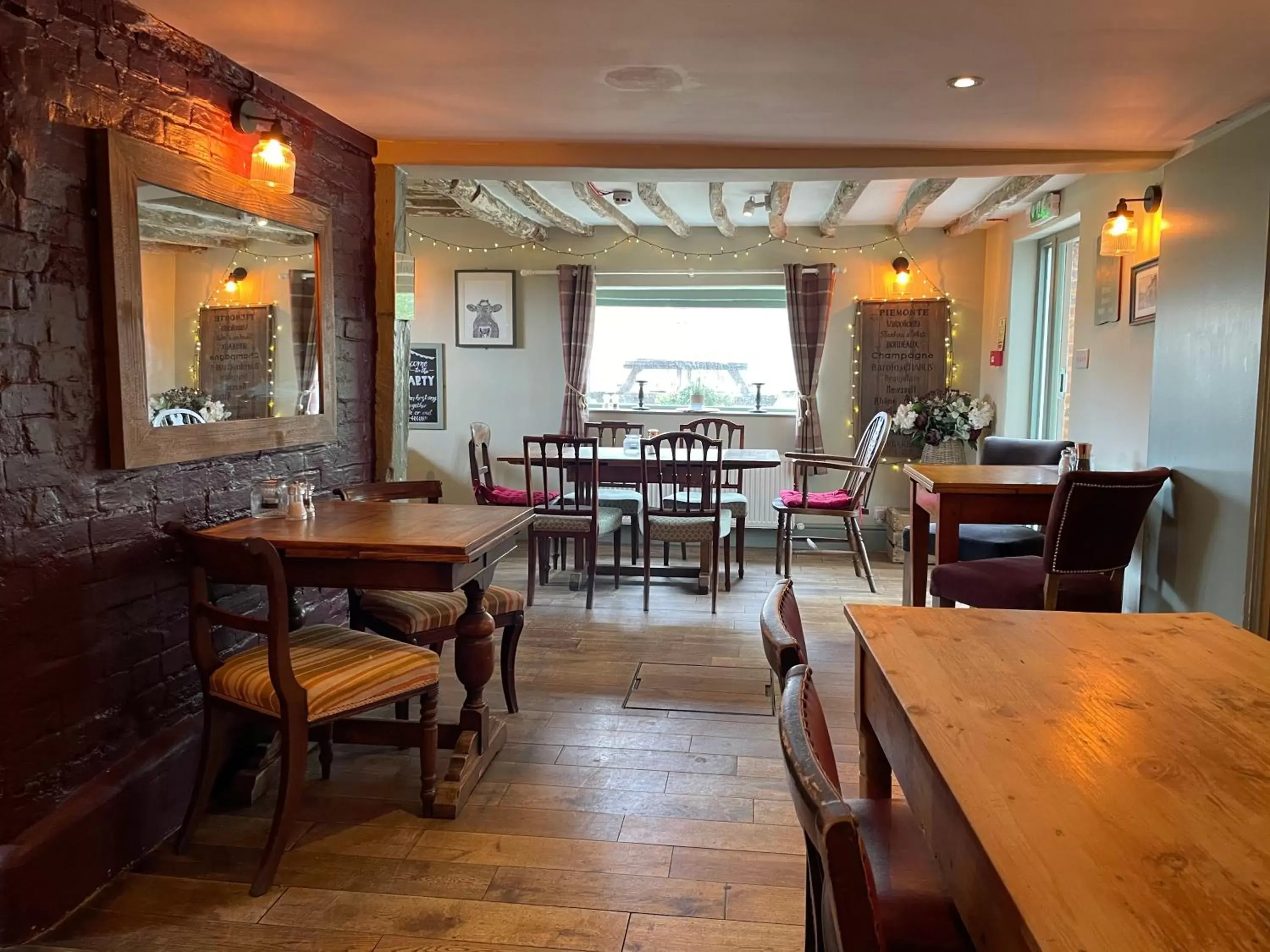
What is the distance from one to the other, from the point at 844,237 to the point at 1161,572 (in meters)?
3.47

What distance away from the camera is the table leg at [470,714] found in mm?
2387

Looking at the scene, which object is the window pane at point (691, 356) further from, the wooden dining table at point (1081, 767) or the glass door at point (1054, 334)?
the wooden dining table at point (1081, 767)

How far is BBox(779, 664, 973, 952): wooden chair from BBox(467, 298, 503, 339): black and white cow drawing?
5.19 meters

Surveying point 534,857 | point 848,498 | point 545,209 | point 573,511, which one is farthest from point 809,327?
point 534,857

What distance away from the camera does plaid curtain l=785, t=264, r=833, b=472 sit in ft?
19.5

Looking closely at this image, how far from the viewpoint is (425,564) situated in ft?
7.11

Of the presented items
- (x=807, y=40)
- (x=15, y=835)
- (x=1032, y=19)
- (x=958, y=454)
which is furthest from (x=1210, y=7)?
(x=958, y=454)

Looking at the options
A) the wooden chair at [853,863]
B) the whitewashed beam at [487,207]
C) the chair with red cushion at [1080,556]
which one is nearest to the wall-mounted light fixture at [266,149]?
the whitewashed beam at [487,207]

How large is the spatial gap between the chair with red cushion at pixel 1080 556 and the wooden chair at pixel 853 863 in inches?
61.5

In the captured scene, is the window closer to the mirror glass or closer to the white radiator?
the white radiator

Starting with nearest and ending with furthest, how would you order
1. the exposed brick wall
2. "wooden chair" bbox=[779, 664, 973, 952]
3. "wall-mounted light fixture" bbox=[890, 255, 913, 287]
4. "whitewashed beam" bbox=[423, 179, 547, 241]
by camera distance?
"wooden chair" bbox=[779, 664, 973, 952] → the exposed brick wall → "whitewashed beam" bbox=[423, 179, 547, 241] → "wall-mounted light fixture" bbox=[890, 255, 913, 287]

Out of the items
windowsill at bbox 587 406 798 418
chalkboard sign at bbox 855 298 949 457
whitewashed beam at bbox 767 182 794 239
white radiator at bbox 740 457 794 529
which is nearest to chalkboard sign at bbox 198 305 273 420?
whitewashed beam at bbox 767 182 794 239

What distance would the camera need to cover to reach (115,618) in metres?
2.11

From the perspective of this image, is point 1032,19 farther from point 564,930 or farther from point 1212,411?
point 564,930
